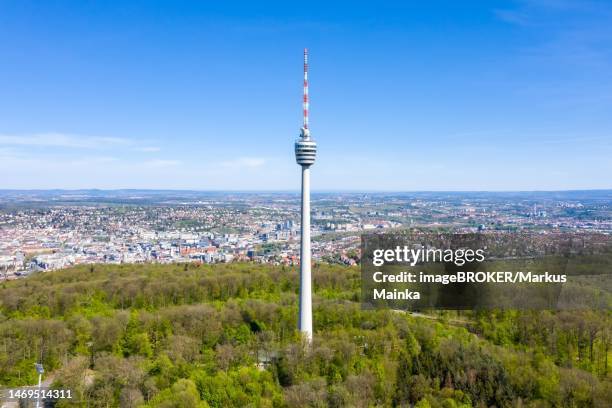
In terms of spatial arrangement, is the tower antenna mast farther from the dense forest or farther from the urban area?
the urban area

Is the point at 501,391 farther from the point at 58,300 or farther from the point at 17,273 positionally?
the point at 17,273

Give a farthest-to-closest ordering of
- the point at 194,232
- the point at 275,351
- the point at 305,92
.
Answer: the point at 194,232, the point at 305,92, the point at 275,351

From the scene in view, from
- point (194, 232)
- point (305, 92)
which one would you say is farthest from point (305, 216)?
point (194, 232)

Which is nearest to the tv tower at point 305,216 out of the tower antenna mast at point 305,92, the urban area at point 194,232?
the tower antenna mast at point 305,92

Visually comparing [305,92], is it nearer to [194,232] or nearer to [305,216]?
[305,216]

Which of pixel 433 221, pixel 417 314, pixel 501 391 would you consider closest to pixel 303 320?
pixel 417 314

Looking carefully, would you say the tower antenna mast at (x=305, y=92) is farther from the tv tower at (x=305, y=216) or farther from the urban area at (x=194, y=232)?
the urban area at (x=194, y=232)
